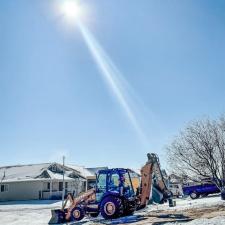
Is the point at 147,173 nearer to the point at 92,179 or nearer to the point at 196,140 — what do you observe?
the point at 196,140

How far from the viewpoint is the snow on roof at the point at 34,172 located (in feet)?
144

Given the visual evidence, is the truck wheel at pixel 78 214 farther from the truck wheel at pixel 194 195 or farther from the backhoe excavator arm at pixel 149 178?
the truck wheel at pixel 194 195

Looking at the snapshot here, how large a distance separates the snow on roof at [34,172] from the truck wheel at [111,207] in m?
26.3

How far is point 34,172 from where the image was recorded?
4588 centimetres

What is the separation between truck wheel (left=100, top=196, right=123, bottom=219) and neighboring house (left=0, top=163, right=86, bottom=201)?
22.5m

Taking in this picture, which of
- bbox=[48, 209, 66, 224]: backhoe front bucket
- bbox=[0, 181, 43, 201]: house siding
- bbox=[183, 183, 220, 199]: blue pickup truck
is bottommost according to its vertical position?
bbox=[48, 209, 66, 224]: backhoe front bucket

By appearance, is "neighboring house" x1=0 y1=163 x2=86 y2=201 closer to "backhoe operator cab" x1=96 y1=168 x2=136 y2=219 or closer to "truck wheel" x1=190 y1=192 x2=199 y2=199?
"truck wheel" x1=190 y1=192 x2=199 y2=199

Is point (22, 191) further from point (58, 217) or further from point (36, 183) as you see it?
point (58, 217)

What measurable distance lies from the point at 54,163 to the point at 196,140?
2437 cm

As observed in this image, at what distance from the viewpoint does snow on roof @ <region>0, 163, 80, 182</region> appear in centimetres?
4403

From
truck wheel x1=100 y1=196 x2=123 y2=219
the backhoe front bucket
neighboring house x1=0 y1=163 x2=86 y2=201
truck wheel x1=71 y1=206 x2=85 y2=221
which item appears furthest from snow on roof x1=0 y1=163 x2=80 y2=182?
truck wheel x1=100 y1=196 x2=123 y2=219

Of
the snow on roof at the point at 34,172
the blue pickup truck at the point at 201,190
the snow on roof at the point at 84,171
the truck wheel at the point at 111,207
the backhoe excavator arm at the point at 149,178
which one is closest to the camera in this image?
the truck wheel at the point at 111,207

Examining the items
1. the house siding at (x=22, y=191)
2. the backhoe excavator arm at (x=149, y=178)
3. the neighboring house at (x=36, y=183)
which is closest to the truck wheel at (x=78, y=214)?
the backhoe excavator arm at (x=149, y=178)

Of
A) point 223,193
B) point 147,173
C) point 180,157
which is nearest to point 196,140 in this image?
point 180,157
